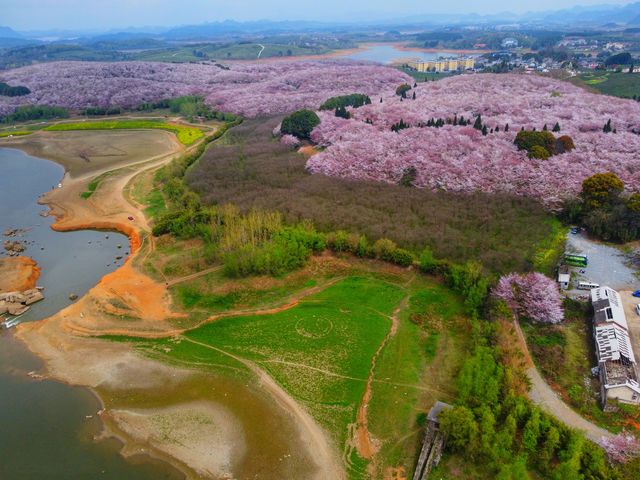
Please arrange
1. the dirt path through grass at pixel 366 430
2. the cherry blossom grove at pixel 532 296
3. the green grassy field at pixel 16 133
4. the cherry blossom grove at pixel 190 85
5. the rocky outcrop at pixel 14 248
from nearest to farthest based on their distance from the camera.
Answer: the dirt path through grass at pixel 366 430 < the cherry blossom grove at pixel 532 296 < the rocky outcrop at pixel 14 248 < the green grassy field at pixel 16 133 < the cherry blossom grove at pixel 190 85

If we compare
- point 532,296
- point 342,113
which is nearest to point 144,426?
point 532,296

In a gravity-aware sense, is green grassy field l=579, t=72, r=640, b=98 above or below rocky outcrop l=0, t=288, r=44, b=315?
above

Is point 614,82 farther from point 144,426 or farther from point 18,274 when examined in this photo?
point 18,274

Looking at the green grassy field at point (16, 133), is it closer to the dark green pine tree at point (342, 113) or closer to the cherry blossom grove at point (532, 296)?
the dark green pine tree at point (342, 113)

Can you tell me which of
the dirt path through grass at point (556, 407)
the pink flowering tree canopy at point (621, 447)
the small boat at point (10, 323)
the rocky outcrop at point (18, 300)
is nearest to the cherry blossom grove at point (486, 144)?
the dirt path through grass at point (556, 407)

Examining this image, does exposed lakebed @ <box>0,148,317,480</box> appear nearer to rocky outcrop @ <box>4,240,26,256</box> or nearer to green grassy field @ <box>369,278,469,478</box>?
green grassy field @ <box>369,278,469,478</box>

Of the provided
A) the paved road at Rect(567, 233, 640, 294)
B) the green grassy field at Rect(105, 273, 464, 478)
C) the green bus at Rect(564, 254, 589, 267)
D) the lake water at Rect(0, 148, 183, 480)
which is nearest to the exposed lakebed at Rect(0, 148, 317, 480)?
the lake water at Rect(0, 148, 183, 480)

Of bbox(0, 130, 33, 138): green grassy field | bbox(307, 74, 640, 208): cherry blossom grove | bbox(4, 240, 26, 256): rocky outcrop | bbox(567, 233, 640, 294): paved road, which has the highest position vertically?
bbox(307, 74, 640, 208): cherry blossom grove
